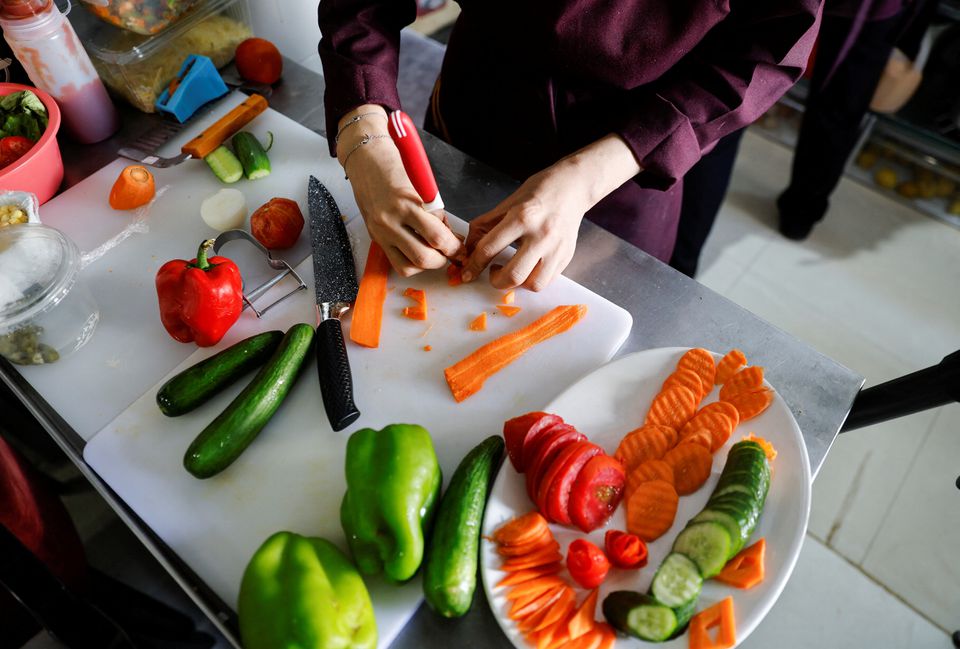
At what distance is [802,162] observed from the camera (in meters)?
2.53

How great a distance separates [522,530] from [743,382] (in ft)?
1.30

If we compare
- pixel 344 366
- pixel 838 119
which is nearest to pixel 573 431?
pixel 344 366

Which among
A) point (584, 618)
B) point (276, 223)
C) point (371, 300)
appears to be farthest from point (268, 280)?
point (584, 618)

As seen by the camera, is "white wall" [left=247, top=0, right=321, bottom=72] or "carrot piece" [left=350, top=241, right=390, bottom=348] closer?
"carrot piece" [left=350, top=241, right=390, bottom=348]

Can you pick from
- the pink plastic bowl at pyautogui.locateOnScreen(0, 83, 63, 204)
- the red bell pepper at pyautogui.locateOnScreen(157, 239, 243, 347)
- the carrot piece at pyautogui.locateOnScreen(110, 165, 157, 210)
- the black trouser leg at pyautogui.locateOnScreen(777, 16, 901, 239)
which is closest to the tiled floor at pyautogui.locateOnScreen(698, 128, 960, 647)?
the black trouser leg at pyautogui.locateOnScreen(777, 16, 901, 239)

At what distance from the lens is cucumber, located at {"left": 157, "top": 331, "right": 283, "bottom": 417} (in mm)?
1000

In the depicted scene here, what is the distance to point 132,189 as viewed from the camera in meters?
1.26

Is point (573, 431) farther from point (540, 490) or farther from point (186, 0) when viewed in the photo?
point (186, 0)

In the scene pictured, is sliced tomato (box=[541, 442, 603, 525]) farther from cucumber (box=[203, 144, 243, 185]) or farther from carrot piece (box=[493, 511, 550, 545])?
cucumber (box=[203, 144, 243, 185])

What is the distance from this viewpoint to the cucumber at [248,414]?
37.0 inches

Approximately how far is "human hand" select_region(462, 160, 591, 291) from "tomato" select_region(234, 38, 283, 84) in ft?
2.49

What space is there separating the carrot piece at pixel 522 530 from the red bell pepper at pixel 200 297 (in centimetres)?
56

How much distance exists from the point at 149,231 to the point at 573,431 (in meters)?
0.89

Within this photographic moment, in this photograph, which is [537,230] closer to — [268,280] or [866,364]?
[268,280]
